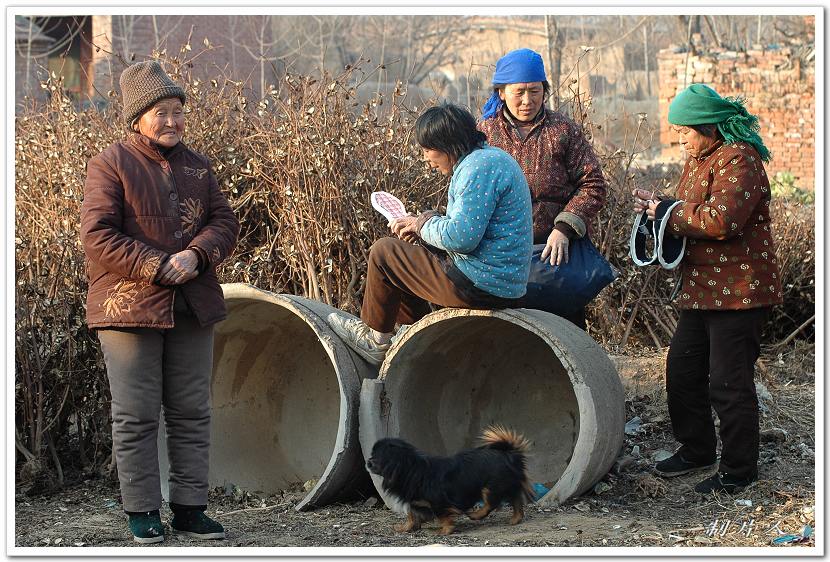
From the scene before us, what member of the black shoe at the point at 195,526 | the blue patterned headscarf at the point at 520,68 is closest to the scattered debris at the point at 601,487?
the black shoe at the point at 195,526

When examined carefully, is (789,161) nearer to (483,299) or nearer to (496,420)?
(496,420)

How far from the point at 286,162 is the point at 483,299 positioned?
2.07 metres

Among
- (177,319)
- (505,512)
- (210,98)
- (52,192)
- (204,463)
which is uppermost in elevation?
(210,98)

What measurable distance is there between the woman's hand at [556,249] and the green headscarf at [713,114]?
2.45ft

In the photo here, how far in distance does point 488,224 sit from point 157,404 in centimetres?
160

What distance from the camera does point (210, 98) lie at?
271 inches

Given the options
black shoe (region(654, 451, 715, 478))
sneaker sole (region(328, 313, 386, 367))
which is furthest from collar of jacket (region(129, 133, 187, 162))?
black shoe (region(654, 451, 715, 478))

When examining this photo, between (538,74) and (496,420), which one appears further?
(496,420)

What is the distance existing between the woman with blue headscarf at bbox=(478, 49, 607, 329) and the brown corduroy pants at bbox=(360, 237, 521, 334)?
24.4 inches

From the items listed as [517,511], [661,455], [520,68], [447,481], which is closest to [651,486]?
[661,455]

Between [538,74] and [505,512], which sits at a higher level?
[538,74]

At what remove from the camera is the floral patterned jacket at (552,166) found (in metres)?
5.36

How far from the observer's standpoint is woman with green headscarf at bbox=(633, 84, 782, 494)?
4941 mm

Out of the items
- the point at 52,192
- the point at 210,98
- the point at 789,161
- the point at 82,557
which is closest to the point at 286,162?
the point at 210,98
